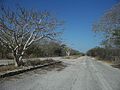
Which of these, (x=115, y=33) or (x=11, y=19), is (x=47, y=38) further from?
(x=115, y=33)

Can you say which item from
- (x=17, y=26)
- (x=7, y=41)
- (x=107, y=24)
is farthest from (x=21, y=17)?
(x=107, y=24)

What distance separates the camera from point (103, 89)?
34.8 feet

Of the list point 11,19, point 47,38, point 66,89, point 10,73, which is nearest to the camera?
point 66,89

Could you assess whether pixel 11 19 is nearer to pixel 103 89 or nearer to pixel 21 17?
pixel 21 17

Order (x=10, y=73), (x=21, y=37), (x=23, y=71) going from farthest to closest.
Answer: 1. (x=21, y=37)
2. (x=23, y=71)
3. (x=10, y=73)

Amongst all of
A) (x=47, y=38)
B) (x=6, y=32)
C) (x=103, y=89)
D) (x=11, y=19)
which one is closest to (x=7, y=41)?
(x=6, y=32)

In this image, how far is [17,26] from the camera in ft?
76.6

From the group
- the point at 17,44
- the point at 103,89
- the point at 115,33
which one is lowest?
the point at 103,89

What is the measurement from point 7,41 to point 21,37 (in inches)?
70.0

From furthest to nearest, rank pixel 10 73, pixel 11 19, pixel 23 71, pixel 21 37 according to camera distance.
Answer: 1. pixel 21 37
2. pixel 11 19
3. pixel 23 71
4. pixel 10 73

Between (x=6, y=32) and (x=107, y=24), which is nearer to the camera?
(x=6, y=32)

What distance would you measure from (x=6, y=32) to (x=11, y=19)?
157 centimetres

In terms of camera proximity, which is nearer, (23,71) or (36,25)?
(23,71)

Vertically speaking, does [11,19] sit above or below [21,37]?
above
